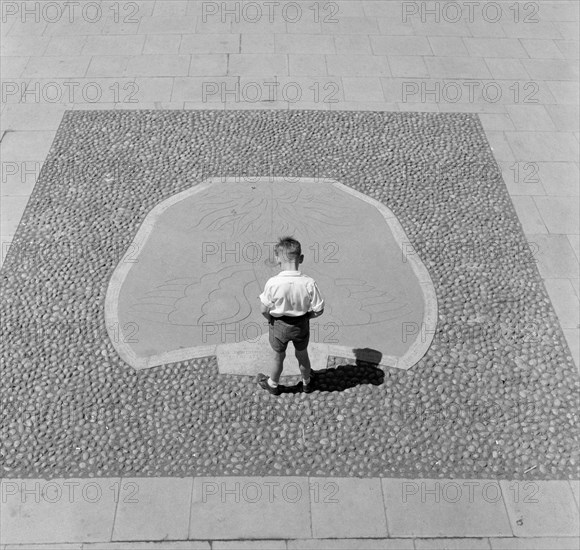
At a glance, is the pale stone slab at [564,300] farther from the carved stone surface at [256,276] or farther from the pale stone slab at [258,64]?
the pale stone slab at [258,64]

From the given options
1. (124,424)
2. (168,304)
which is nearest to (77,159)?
(168,304)

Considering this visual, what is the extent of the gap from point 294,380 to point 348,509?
141cm

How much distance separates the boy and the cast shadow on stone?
2.05 feet

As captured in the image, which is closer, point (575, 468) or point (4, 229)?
point (575, 468)

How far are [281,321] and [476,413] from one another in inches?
85.6

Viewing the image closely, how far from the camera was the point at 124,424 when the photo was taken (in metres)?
5.99

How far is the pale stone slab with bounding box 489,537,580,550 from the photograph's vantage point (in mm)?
5359

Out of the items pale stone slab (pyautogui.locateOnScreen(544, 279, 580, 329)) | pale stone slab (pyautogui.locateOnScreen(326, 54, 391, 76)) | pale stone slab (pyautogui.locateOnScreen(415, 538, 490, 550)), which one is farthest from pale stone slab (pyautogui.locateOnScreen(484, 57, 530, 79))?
pale stone slab (pyautogui.locateOnScreen(415, 538, 490, 550))

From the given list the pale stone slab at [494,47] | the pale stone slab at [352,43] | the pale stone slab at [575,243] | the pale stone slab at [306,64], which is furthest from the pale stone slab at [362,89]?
the pale stone slab at [575,243]

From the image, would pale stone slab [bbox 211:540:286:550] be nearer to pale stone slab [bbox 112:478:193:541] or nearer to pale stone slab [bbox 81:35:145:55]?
pale stone slab [bbox 112:478:193:541]

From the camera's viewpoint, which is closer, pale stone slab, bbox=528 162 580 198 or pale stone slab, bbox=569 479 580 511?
pale stone slab, bbox=569 479 580 511

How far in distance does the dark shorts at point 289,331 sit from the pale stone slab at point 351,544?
168 cm

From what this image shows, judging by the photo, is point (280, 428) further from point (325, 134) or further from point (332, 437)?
point (325, 134)

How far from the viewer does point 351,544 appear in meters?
5.32
